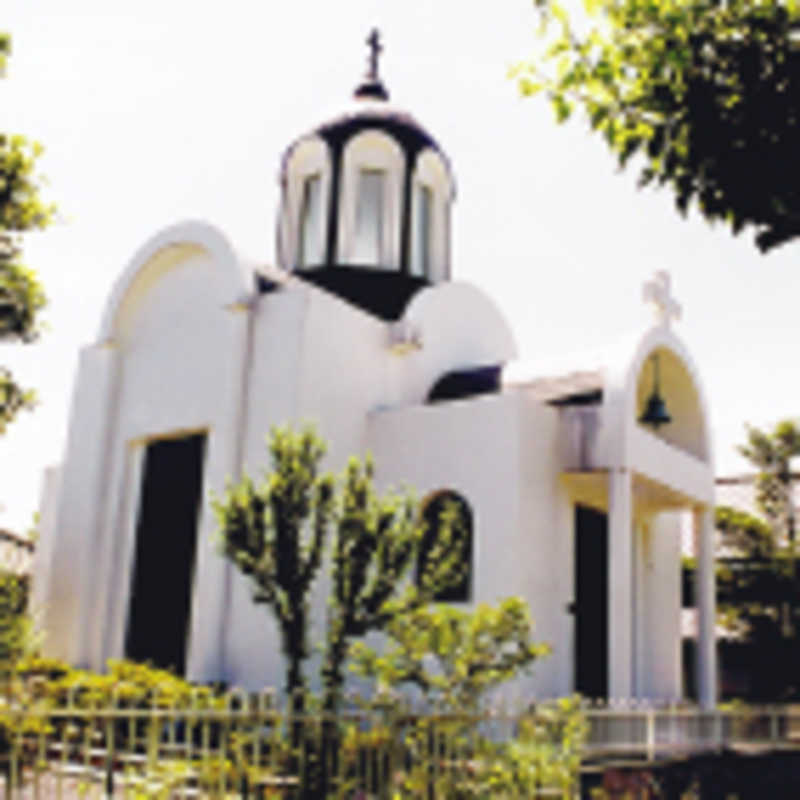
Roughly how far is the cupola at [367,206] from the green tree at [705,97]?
975 centimetres

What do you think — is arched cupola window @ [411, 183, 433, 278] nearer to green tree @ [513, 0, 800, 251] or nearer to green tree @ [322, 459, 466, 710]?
green tree @ [322, 459, 466, 710]

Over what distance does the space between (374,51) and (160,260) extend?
6.99 meters

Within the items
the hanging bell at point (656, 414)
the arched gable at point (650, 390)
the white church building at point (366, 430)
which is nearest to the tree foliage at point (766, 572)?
the white church building at point (366, 430)

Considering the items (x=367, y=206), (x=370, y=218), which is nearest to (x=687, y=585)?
(x=370, y=218)

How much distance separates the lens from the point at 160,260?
1523cm

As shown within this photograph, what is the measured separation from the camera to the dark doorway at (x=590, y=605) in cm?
1355

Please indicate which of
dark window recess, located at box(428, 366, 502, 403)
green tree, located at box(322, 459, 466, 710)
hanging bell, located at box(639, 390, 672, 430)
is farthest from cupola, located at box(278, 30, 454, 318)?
green tree, located at box(322, 459, 466, 710)

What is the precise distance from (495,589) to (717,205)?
278 inches

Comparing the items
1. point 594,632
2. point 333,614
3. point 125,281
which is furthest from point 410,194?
point 333,614

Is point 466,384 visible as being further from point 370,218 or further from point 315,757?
point 315,757

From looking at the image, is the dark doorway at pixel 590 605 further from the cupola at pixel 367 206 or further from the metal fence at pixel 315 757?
the metal fence at pixel 315 757

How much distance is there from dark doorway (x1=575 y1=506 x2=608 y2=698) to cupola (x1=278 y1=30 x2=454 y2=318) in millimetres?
4805

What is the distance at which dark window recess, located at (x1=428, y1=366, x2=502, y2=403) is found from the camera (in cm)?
1495

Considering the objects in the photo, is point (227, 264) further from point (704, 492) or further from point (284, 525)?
point (704, 492)
